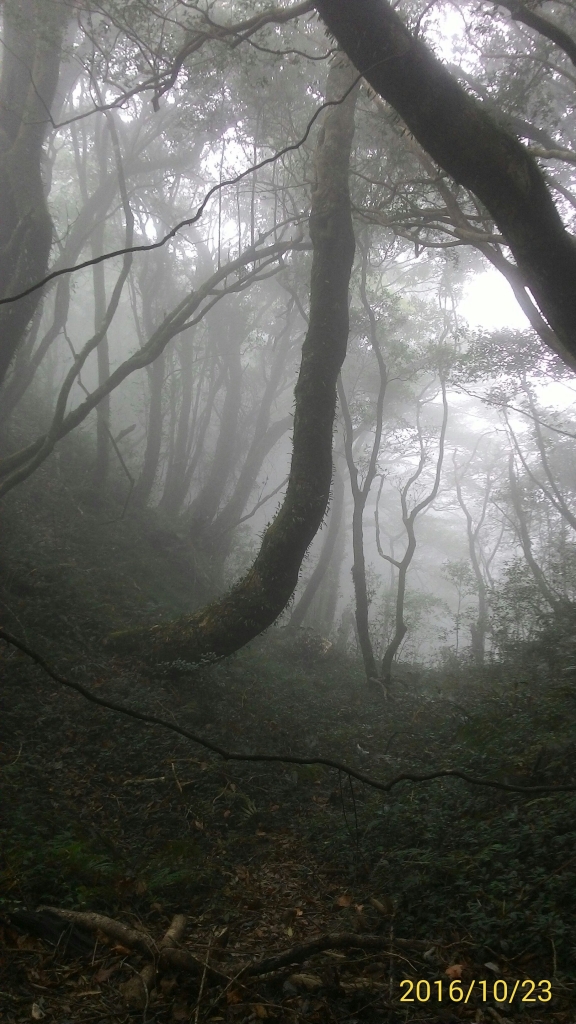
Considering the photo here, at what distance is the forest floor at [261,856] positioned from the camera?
2.97 m

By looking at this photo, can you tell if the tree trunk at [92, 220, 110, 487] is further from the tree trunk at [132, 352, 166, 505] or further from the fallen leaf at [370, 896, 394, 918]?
the fallen leaf at [370, 896, 394, 918]

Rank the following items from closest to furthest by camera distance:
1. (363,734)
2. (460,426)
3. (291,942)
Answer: (291,942), (363,734), (460,426)

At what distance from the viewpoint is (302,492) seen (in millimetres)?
8070

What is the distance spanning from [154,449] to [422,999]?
48.3ft

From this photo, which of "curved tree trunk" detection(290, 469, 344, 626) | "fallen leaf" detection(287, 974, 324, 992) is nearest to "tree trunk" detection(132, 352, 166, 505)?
"curved tree trunk" detection(290, 469, 344, 626)

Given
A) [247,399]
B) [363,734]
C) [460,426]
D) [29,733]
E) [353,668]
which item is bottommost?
[29,733]

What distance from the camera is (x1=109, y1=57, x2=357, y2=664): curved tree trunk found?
7.99 metres

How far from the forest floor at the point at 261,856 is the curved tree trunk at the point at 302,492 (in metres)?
0.61

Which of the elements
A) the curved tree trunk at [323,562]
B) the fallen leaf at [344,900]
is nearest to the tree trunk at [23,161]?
the curved tree trunk at [323,562]

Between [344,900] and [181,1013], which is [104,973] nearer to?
[181,1013]

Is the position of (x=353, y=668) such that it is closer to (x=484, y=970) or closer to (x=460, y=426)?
(x=484, y=970)

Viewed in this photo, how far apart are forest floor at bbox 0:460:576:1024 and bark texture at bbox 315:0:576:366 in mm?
3648

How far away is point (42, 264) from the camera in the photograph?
9383 millimetres

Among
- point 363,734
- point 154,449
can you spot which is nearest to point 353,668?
point 363,734
